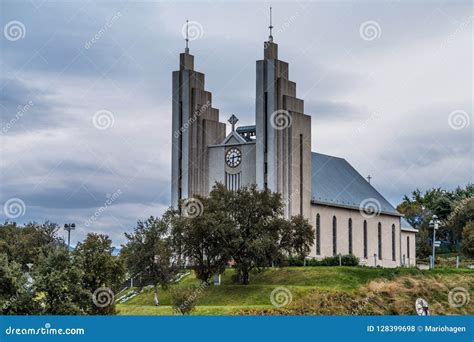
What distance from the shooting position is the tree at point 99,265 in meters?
33.0

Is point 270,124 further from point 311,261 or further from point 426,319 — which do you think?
point 426,319

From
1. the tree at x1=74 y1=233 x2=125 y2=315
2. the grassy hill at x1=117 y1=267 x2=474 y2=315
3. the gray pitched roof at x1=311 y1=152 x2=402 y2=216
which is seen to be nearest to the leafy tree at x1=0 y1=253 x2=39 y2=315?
the tree at x1=74 y1=233 x2=125 y2=315

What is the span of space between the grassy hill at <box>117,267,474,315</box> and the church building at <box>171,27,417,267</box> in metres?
10.4

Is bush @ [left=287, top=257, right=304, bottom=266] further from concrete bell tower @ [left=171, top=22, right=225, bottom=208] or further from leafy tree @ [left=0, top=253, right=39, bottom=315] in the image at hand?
leafy tree @ [left=0, top=253, right=39, bottom=315]

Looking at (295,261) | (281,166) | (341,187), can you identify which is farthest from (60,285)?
(341,187)

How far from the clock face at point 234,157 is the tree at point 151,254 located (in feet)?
61.7

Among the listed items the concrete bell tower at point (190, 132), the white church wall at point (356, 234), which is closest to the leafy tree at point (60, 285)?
the white church wall at point (356, 234)

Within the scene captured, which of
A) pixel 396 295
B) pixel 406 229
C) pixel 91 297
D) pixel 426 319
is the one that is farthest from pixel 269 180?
pixel 426 319

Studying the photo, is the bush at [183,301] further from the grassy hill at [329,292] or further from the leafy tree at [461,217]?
the leafy tree at [461,217]

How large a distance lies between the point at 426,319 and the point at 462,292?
69.2 feet

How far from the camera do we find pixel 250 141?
70.6 meters

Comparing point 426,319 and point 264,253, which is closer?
point 426,319

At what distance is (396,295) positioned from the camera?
3925 cm

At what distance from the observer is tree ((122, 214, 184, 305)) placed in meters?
51.4
